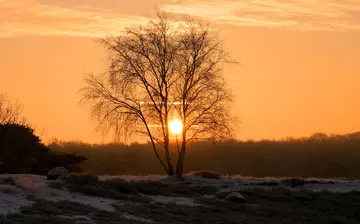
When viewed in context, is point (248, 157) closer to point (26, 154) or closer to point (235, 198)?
point (26, 154)

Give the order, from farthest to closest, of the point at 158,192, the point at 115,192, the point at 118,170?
the point at 118,170 < the point at 158,192 < the point at 115,192

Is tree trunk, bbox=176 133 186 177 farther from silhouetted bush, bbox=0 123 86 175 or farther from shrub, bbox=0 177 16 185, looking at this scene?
shrub, bbox=0 177 16 185

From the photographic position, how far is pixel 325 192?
42.2 m

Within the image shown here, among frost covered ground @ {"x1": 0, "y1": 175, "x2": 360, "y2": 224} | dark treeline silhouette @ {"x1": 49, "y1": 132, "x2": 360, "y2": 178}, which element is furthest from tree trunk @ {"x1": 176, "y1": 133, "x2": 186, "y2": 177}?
dark treeline silhouette @ {"x1": 49, "y1": 132, "x2": 360, "y2": 178}

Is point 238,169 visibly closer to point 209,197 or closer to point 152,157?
point 152,157

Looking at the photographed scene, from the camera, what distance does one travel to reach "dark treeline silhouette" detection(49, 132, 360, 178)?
8362cm

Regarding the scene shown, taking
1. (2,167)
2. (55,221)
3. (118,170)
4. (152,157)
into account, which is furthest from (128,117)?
(152,157)

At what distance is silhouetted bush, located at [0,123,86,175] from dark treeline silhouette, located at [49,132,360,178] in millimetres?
23042

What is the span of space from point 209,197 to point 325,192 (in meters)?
7.03

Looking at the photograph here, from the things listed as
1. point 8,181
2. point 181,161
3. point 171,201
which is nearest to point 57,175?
point 171,201

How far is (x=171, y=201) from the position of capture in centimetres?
3503

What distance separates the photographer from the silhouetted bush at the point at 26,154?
5398 cm

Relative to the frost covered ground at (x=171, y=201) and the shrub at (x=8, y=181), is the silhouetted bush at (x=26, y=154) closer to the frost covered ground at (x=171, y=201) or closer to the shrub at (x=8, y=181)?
the frost covered ground at (x=171, y=201)

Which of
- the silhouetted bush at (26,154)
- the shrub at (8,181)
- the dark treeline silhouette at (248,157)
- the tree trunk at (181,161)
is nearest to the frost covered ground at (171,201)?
the shrub at (8,181)
